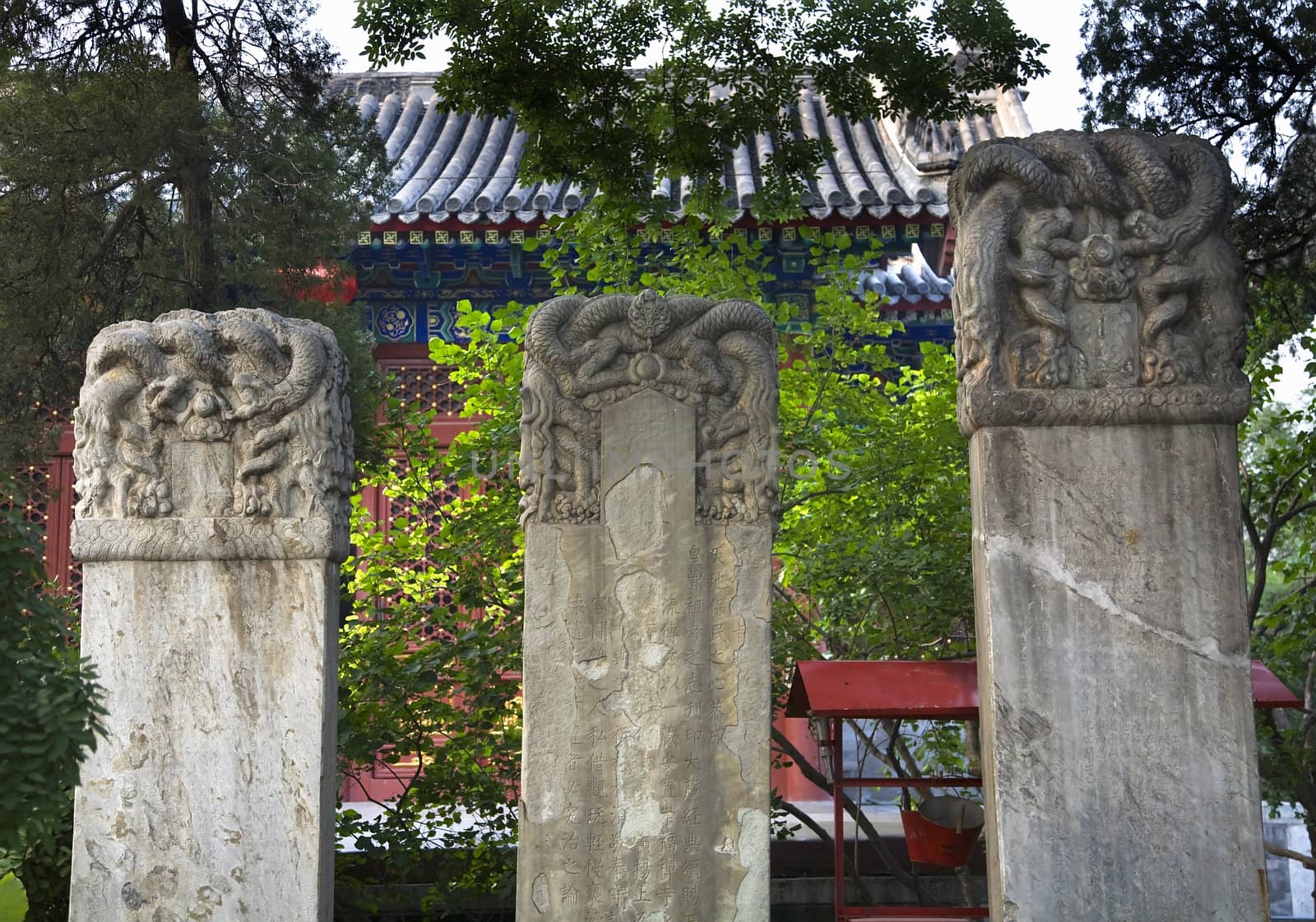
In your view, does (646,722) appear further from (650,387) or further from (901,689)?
(650,387)

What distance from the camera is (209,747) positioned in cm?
534

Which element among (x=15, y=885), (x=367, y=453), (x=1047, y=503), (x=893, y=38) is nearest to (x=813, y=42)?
(x=893, y=38)

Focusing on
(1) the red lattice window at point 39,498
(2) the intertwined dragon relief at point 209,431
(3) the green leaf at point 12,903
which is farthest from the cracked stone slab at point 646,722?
(1) the red lattice window at point 39,498

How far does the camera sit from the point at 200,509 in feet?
17.9

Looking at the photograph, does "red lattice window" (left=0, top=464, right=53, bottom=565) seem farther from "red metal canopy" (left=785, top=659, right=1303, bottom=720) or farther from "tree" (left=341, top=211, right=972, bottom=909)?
"red metal canopy" (left=785, top=659, right=1303, bottom=720)

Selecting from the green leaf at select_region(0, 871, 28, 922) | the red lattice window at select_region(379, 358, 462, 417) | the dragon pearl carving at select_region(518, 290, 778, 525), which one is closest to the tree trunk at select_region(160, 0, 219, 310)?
the dragon pearl carving at select_region(518, 290, 778, 525)

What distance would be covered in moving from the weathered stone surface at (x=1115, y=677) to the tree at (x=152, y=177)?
3.48m

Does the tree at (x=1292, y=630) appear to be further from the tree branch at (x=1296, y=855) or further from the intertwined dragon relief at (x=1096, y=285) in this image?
the intertwined dragon relief at (x=1096, y=285)

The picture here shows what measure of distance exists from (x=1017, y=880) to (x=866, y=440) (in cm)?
290

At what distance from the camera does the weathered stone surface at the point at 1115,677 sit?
4.75 metres

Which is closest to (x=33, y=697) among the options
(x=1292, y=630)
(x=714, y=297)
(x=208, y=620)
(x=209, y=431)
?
(x=208, y=620)

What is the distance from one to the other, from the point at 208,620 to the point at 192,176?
2403mm

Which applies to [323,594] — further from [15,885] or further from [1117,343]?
[1117,343]

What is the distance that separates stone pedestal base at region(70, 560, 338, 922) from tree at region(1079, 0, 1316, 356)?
13.1 ft
